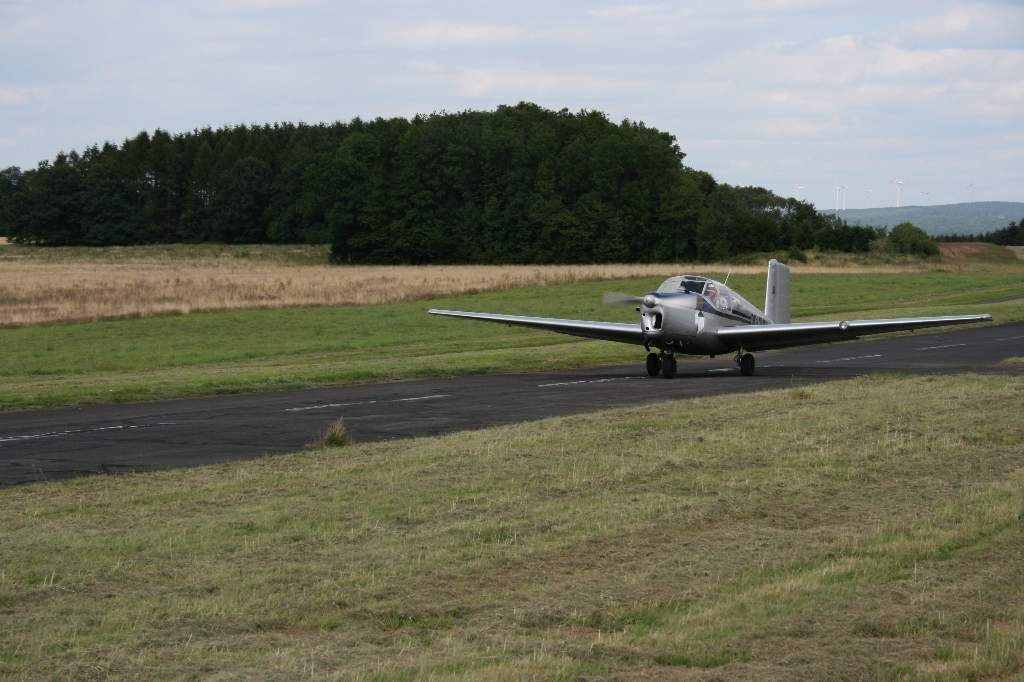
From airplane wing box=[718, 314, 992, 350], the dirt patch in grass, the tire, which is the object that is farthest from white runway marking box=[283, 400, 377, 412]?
the dirt patch in grass

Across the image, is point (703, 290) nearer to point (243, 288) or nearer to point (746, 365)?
point (746, 365)

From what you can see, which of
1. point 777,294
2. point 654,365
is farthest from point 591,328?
point 777,294

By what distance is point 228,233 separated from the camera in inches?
5541

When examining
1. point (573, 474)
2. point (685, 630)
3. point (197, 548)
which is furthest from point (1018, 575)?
point (197, 548)

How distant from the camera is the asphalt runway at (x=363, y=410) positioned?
14047 millimetres

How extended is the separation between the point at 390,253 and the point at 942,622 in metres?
104

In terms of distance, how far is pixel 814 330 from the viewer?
24.5m

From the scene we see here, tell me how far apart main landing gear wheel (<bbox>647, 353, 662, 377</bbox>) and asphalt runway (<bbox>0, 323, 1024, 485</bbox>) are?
427mm

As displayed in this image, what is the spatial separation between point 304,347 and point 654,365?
13516mm

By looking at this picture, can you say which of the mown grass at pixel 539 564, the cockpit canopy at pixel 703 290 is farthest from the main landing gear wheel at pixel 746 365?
the mown grass at pixel 539 564

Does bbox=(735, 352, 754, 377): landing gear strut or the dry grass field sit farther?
the dry grass field

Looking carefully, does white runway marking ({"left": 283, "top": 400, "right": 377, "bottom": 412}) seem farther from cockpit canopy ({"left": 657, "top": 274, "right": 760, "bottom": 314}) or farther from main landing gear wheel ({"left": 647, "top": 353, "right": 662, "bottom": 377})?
cockpit canopy ({"left": 657, "top": 274, "right": 760, "bottom": 314})

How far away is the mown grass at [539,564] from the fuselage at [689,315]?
10.7 meters

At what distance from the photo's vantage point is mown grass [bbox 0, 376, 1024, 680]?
5.82 m
